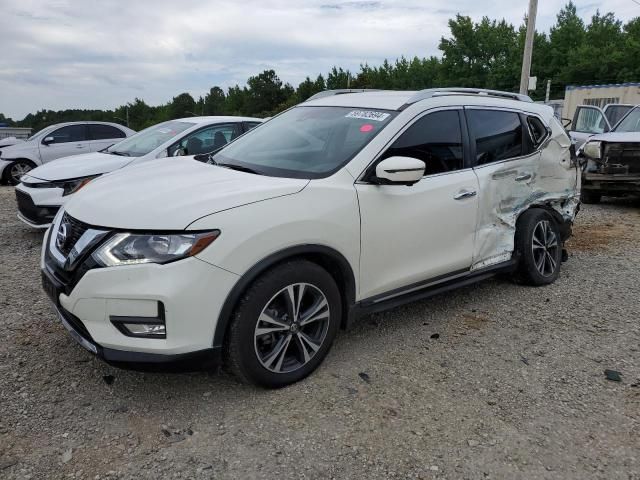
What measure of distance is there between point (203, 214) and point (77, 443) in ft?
4.28

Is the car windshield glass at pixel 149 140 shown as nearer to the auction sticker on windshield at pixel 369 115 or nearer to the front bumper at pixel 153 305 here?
the auction sticker on windshield at pixel 369 115

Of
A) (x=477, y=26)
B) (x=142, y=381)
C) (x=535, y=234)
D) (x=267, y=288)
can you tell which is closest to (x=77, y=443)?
(x=142, y=381)

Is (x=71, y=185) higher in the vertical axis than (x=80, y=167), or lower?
lower

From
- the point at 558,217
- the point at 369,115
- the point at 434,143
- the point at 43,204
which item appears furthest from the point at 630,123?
the point at 43,204

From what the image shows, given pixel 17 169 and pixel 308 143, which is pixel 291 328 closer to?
pixel 308 143

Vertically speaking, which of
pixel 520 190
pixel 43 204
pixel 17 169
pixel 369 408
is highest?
pixel 520 190

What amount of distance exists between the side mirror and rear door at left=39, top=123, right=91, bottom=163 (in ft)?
34.0

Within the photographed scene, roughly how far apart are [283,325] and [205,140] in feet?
15.5

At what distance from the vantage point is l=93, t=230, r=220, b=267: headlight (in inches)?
105

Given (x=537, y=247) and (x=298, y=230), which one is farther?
(x=537, y=247)

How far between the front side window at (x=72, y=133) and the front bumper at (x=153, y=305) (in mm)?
10389

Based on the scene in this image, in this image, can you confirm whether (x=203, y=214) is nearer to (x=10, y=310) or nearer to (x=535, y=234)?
(x=10, y=310)

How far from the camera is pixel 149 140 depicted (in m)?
7.26

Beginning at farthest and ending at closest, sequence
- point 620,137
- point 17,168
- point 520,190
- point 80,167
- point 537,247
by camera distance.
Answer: point 17,168
point 620,137
point 80,167
point 537,247
point 520,190
